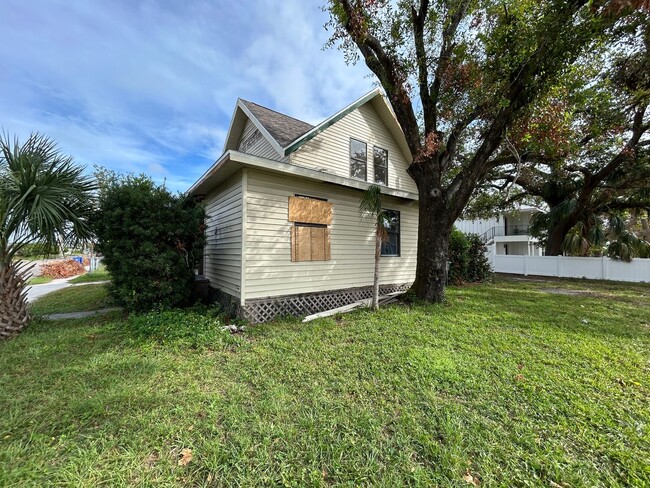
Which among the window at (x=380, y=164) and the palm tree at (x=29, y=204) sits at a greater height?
the window at (x=380, y=164)

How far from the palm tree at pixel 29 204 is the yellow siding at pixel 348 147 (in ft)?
15.7

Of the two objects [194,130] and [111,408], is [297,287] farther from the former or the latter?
[194,130]

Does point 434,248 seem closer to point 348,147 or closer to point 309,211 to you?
point 309,211

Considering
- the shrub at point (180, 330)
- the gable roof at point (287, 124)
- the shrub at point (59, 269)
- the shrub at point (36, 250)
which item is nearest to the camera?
the shrub at point (180, 330)

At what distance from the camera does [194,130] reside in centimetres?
1530

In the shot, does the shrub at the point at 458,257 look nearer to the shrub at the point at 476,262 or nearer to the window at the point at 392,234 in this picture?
the shrub at the point at 476,262

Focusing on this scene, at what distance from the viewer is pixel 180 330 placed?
15.4ft

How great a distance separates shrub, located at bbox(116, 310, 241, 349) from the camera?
443 cm

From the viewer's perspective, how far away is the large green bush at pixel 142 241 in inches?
220

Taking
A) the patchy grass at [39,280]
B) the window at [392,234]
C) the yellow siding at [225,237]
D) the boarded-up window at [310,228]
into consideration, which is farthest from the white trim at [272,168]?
the patchy grass at [39,280]

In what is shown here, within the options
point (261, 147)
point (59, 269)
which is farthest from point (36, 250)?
point (59, 269)

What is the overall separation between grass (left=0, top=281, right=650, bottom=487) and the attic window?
22.2 feet

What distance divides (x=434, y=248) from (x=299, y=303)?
13.0 ft

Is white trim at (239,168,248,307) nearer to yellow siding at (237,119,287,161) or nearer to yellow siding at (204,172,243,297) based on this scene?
yellow siding at (204,172,243,297)
